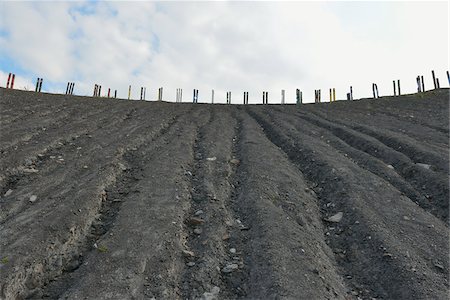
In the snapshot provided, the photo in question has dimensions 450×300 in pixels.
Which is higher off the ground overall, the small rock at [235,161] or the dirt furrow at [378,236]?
the small rock at [235,161]

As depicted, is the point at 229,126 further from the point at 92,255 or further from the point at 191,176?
the point at 92,255

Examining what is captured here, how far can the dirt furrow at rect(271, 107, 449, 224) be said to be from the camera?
6.60 metres

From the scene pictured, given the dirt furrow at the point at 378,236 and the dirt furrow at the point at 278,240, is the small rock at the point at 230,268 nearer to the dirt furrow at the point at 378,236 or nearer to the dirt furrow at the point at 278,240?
the dirt furrow at the point at 278,240

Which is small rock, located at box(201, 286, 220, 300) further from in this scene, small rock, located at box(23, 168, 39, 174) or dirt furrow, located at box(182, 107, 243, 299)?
small rock, located at box(23, 168, 39, 174)

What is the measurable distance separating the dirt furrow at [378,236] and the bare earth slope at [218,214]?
0.08ft

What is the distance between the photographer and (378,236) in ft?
16.9

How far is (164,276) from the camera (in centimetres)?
403

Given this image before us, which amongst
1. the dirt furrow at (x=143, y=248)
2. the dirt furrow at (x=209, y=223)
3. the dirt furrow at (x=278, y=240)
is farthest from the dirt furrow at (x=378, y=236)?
the dirt furrow at (x=143, y=248)

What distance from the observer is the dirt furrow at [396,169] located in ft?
21.6

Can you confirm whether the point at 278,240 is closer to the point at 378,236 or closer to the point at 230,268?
the point at 230,268

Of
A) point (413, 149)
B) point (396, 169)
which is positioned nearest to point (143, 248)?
point (396, 169)

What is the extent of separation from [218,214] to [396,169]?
4888 mm

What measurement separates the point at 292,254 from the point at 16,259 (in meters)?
3.42

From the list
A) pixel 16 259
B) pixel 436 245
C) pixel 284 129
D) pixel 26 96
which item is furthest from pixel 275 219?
pixel 26 96
